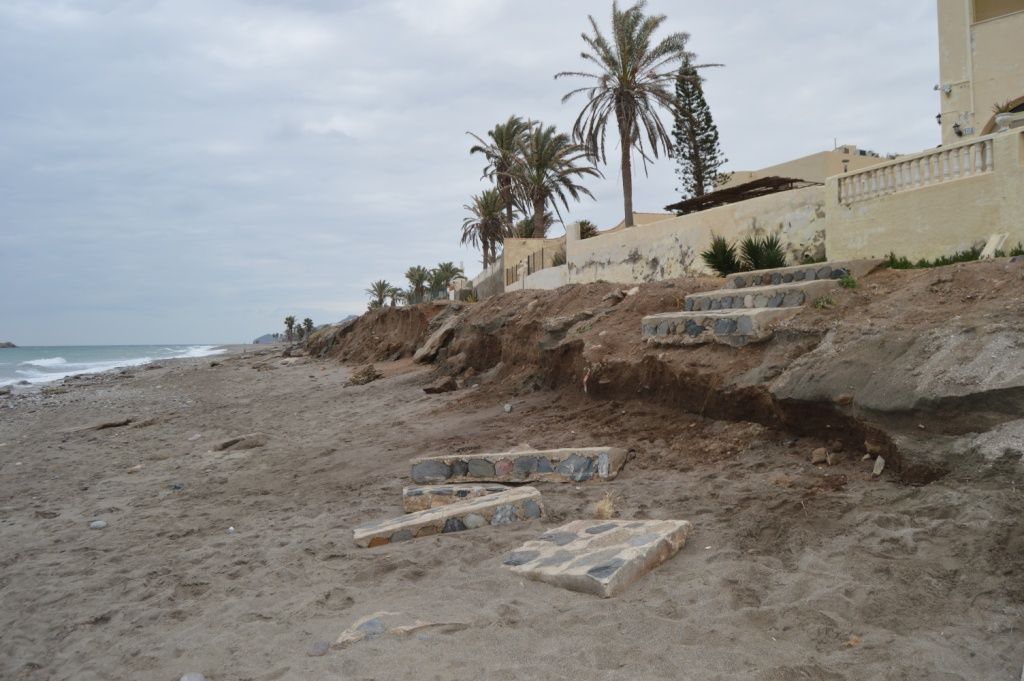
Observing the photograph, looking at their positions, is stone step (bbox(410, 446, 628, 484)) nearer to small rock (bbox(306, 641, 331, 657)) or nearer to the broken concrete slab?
the broken concrete slab

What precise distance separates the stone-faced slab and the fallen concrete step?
1.34 metres

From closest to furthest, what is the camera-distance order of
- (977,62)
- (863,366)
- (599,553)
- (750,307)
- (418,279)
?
(599,553)
(863,366)
(750,307)
(977,62)
(418,279)

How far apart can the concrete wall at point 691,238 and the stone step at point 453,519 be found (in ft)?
33.9

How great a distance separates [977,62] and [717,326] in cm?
1720

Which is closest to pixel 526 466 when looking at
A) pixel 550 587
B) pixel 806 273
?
pixel 550 587

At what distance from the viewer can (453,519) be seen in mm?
5281

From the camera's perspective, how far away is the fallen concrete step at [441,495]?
605 cm

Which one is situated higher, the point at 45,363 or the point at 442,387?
the point at 45,363

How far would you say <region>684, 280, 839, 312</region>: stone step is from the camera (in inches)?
290

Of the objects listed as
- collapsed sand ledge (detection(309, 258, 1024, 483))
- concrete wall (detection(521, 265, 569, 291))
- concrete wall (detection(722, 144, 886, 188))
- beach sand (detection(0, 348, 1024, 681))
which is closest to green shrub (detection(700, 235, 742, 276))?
collapsed sand ledge (detection(309, 258, 1024, 483))

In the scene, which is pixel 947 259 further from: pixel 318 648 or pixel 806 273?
pixel 318 648

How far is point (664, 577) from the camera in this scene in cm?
396

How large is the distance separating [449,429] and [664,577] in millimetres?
5694

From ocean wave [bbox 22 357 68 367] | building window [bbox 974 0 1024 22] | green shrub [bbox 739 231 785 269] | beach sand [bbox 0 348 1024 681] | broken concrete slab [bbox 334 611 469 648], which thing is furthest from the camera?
ocean wave [bbox 22 357 68 367]
